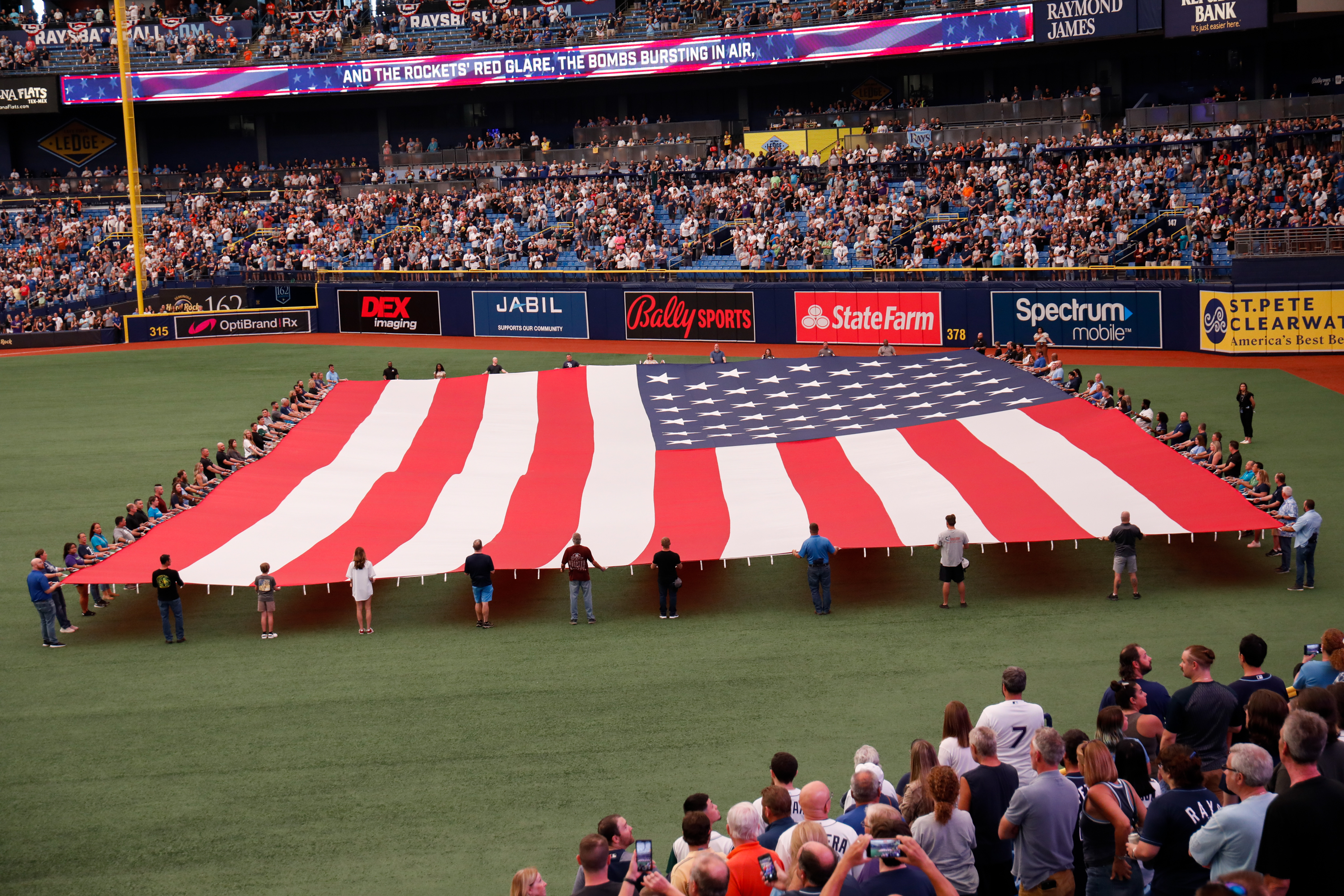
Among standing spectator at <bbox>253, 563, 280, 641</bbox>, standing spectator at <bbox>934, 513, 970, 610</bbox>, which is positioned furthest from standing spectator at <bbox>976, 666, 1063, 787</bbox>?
standing spectator at <bbox>253, 563, 280, 641</bbox>

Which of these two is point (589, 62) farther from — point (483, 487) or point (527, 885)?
point (527, 885)

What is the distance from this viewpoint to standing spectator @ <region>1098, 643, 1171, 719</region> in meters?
7.67

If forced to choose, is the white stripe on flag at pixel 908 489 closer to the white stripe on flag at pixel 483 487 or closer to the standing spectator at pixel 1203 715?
the white stripe on flag at pixel 483 487

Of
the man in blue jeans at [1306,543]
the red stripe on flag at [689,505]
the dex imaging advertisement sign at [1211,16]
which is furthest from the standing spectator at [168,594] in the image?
Result: the dex imaging advertisement sign at [1211,16]

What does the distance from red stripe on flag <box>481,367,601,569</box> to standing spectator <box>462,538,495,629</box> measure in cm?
26

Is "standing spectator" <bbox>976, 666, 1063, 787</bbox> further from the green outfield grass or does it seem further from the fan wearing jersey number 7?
the green outfield grass

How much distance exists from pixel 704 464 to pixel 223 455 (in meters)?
8.57

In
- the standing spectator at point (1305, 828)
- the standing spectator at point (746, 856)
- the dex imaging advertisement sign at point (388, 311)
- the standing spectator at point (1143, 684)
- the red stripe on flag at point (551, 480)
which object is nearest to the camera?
the standing spectator at point (1305, 828)

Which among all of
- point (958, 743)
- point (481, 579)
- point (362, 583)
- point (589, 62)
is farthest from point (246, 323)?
point (958, 743)

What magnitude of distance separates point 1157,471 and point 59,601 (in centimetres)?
1365

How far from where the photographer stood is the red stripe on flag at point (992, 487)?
47.3ft

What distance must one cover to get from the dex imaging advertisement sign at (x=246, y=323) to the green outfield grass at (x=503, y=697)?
85.2 ft

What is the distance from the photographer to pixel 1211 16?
3825cm

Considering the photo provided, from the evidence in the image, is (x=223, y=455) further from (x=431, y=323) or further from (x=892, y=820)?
(x=431, y=323)
